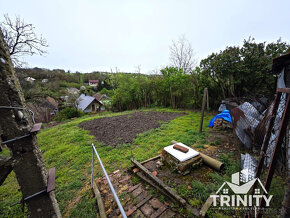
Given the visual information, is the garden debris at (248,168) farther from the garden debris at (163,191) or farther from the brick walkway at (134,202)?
the brick walkway at (134,202)

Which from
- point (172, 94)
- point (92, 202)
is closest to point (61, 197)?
point (92, 202)

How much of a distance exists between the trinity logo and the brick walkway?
805 mm

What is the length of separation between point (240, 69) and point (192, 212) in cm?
698

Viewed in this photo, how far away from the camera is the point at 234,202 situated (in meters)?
1.69

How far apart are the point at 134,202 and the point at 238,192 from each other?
1.75 metres

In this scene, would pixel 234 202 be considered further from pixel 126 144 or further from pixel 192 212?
pixel 126 144

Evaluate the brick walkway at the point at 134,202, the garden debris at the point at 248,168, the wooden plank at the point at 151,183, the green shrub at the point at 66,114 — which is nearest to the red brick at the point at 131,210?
the brick walkway at the point at 134,202

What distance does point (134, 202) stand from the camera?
73.8 inches

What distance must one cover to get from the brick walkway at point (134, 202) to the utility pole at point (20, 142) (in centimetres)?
87

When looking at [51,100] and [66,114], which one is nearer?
[66,114]

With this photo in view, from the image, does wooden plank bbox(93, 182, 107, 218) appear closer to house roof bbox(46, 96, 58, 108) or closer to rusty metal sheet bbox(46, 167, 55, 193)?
rusty metal sheet bbox(46, 167, 55, 193)

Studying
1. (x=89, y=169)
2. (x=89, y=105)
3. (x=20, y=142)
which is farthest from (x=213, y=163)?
(x=89, y=105)

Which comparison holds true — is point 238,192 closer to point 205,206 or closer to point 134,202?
point 205,206

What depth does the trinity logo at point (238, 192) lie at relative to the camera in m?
1.62
